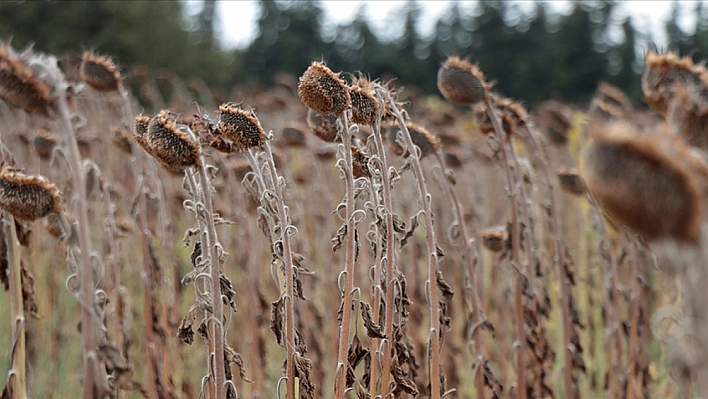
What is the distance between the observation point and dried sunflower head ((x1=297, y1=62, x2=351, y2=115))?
1754mm

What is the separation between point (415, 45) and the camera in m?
29.0

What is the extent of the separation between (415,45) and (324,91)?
2808cm

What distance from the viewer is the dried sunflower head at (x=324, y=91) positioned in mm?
1754

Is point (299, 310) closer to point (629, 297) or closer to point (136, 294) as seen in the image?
point (629, 297)

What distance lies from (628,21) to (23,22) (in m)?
21.7

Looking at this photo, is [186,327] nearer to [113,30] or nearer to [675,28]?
[113,30]

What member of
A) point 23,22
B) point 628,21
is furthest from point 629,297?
point 628,21

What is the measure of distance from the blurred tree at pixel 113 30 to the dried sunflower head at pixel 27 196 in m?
13.2

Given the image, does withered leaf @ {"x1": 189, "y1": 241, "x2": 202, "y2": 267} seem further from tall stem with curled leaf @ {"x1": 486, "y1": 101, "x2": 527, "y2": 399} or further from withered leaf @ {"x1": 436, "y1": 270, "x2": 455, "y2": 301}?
tall stem with curled leaf @ {"x1": 486, "y1": 101, "x2": 527, "y2": 399}

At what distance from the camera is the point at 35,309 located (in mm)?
2051

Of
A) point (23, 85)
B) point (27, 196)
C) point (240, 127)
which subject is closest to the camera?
point (23, 85)

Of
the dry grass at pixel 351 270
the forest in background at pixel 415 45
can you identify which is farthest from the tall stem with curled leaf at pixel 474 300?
the forest in background at pixel 415 45

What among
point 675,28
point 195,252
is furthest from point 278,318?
point 675,28

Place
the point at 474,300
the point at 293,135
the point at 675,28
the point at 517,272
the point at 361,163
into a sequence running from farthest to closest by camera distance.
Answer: the point at 675,28 → the point at 293,135 → the point at 517,272 → the point at 474,300 → the point at 361,163
